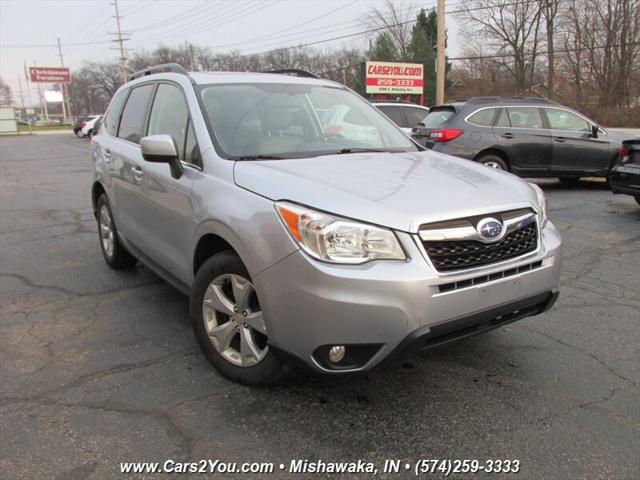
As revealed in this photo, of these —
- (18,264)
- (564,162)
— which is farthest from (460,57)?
(18,264)

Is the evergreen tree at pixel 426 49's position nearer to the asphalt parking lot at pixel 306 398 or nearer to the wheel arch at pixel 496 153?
the wheel arch at pixel 496 153

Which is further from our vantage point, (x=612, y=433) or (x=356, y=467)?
(x=612, y=433)

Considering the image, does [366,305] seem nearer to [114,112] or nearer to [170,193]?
[170,193]

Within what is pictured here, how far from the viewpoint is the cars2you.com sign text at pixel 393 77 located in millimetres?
27844

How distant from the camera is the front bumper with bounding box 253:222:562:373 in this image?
231cm

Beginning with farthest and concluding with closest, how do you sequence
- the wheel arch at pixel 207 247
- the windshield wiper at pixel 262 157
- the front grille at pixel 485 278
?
the windshield wiper at pixel 262 157
the wheel arch at pixel 207 247
the front grille at pixel 485 278

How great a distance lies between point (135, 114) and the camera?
453 cm

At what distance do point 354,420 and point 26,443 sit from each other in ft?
5.16

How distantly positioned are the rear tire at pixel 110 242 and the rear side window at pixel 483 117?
6.81 meters

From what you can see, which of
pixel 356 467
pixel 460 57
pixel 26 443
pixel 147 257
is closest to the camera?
pixel 356 467

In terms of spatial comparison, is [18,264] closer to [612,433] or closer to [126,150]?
[126,150]

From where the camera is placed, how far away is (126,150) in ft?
14.4

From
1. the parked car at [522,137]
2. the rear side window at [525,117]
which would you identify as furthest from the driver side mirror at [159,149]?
the rear side window at [525,117]

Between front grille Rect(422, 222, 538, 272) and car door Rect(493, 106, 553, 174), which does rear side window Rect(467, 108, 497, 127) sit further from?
front grille Rect(422, 222, 538, 272)
